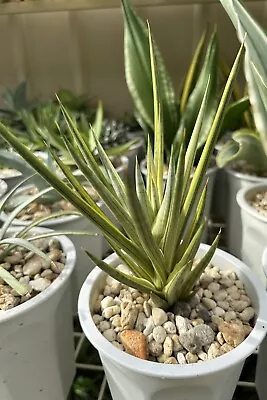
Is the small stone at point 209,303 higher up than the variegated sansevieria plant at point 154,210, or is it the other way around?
the variegated sansevieria plant at point 154,210

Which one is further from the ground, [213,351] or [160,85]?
[160,85]

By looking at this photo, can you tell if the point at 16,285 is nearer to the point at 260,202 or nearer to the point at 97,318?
the point at 97,318

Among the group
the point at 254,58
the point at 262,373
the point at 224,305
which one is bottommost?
the point at 262,373

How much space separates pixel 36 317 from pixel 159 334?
0.43ft

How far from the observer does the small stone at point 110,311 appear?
45 cm

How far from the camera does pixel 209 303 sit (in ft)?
1.51

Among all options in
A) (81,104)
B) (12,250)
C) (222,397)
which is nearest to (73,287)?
(12,250)

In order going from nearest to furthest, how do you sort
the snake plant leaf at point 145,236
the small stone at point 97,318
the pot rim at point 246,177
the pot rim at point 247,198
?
1. the snake plant leaf at point 145,236
2. the small stone at point 97,318
3. the pot rim at point 247,198
4. the pot rim at point 246,177

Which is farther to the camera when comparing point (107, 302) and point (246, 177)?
point (246, 177)

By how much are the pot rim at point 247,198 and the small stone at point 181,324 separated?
210 millimetres

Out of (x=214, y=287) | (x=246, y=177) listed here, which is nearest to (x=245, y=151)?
(x=246, y=177)

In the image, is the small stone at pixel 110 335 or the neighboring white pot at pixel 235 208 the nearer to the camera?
the small stone at pixel 110 335

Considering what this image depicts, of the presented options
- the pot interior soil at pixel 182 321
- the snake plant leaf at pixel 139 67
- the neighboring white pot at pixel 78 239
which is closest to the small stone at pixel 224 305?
the pot interior soil at pixel 182 321

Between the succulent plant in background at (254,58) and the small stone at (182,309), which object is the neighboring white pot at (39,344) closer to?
the small stone at (182,309)
